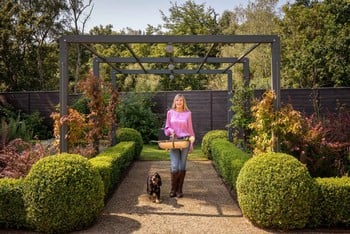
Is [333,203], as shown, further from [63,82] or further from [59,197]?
[63,82]

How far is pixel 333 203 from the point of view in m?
4.69

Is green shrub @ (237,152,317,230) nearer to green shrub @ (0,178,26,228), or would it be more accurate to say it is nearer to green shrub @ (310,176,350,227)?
green shrub @ (310,176,350,227)

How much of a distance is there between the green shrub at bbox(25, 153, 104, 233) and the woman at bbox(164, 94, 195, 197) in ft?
5.83

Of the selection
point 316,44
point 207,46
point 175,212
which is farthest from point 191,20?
point 175,212

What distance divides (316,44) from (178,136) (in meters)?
14.3

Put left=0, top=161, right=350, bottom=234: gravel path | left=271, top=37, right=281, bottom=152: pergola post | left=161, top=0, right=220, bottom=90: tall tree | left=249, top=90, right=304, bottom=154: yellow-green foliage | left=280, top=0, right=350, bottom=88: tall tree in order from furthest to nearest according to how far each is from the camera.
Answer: left=161, top=0, right=220, bottom=90: tall tree → left=280, top=0, right=350, bottom=88: tall tree → left=249, top=90, right=304, bottom=154: yellow-green foliage → left=271, top=37, right=281, bottom=152: pergola post → left=0, top=161, right=350, bottom=234: gravel path

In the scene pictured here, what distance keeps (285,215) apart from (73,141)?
3.44 meters

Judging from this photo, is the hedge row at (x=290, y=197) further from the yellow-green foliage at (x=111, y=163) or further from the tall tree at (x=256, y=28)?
the tall tree at (x=256, y=28)

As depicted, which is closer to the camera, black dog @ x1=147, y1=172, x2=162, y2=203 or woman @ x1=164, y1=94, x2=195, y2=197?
black dog @ x1=147, y1=172, x2=162, y2=203

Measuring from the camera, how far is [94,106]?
7.75 metres

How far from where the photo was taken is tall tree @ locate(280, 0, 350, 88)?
59.3 ft

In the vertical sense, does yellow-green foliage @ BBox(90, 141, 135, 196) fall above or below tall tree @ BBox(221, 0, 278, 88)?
below

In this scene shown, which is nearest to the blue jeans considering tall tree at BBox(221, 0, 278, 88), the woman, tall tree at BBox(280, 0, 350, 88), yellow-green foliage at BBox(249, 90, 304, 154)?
the woman

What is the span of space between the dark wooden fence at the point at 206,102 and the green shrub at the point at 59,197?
9153mm
